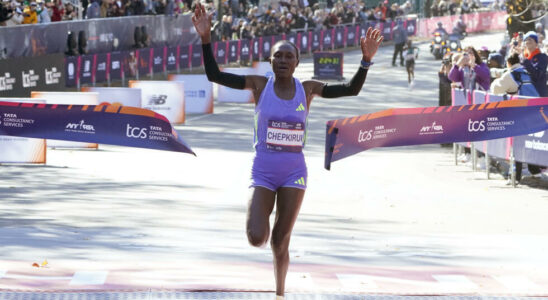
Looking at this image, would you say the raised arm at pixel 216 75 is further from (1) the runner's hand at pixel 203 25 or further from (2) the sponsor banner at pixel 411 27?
(2) the sponsor banner at pixel 411 27

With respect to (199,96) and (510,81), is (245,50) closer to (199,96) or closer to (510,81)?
(199,96)

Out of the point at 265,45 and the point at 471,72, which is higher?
the point at 471,72

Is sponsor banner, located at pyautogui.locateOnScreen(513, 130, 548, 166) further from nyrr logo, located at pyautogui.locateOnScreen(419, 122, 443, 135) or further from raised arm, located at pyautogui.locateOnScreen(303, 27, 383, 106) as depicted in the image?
raised arm, located at pyautogui.locateOnScreen(303, 27, 383, 106)

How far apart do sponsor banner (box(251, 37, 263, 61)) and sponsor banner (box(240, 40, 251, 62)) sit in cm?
38

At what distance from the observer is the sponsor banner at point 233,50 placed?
42.7m

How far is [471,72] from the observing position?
18.0 meters

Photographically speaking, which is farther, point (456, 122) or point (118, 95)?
point (118, 95)

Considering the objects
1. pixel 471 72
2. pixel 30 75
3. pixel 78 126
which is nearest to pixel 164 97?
pixel 30 75

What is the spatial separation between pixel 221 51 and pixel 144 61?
22.1ft

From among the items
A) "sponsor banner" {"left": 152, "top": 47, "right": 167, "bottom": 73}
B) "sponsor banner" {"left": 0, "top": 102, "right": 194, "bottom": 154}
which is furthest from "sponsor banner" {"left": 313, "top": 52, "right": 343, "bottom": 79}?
"sponsor banner" {"left": 0, "top": 102, "right": 194, "bottom": 154}

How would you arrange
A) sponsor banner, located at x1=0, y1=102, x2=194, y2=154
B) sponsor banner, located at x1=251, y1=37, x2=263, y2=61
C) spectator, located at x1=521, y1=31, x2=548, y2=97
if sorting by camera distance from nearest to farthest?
sponsor banner, located at x1=0, y1=102, x2=194, y2=154 < spectator, located at x1=521, y1=31, x2=548, y2=97 < sponsor banner, located at x1=251, y1=37, x2=263, y2=61

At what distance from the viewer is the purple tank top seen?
724 centimetres

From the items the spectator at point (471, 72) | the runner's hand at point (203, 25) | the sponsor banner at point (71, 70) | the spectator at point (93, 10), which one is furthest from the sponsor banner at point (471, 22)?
the runner's hand at point (203, 25)

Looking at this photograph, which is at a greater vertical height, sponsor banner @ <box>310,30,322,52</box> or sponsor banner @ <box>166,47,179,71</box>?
sponsor banner @ <box>166,47,179,71</box>
